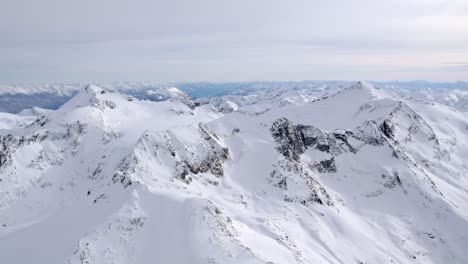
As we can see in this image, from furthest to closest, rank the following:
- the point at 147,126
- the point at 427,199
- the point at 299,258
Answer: the point at 147,126, the point at 427,199, the point at 299,258

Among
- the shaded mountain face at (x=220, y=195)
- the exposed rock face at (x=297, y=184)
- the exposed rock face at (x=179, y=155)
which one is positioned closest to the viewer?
the shaded mountain face at (x=220, y=195)

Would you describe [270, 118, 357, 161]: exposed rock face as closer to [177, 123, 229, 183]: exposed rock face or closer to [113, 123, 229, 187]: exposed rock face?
[177, 123, 229, 183]: exposed rock face

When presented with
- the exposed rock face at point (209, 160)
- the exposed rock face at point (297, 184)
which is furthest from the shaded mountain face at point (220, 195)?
the exposed rock face at point (209, 160)

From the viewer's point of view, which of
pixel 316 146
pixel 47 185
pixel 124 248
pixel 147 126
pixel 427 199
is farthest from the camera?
pixel 147 126

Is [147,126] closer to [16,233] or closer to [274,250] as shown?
[16,233]

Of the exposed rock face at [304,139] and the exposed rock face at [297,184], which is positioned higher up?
the exposed rock face at [304,139]

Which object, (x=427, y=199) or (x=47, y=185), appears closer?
(x=47, y=185)

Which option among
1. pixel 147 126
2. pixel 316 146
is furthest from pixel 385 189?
pixel 147 126

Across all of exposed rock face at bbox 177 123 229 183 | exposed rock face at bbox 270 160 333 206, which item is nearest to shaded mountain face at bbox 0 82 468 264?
exposed rock face at bbox 270 160 333 206

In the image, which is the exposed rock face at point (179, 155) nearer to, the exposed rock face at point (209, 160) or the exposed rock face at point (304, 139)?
the exposed rock face at point (209, 160)
